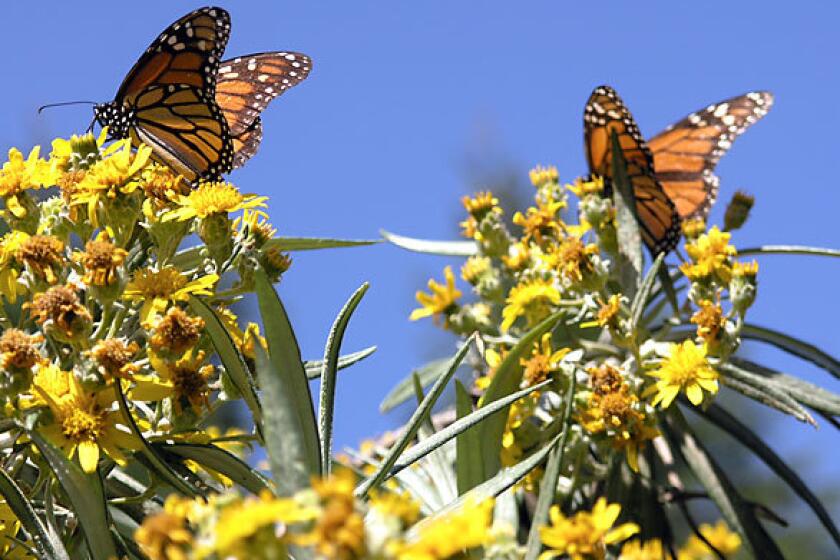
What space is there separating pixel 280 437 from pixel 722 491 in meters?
1.90

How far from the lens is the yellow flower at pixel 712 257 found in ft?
9.95

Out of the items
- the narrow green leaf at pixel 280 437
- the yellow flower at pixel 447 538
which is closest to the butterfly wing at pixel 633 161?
the narrow green leaf at pixel 280 437

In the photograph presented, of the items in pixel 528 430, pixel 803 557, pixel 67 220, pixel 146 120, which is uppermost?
pixel 146 120

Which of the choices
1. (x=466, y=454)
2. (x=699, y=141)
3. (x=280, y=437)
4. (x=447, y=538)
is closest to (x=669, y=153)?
(x=699, y=141)

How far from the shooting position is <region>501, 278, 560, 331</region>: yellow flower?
10.2ft

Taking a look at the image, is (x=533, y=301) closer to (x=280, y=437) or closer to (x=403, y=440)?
(x=403, y=440)

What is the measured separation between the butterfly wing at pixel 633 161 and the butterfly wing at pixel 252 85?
35.8 inches

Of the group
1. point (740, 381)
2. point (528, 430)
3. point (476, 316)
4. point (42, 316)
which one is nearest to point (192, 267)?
point (42, 316)

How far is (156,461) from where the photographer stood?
6.22ft

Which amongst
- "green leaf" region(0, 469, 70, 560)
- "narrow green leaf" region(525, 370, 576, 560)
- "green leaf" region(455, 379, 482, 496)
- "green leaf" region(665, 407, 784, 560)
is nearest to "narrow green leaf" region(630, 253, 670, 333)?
"green leaf" region(665, 407, 784, 560)

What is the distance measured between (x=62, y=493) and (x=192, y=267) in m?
0.62

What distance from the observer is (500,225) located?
3521mm

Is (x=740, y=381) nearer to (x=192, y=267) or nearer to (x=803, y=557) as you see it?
(x=192, y=267)

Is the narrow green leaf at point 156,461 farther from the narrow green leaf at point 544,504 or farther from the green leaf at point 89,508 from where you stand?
the narrow green leaf at point 544,504
